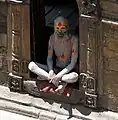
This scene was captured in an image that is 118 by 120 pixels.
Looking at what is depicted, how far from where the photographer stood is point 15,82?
10.9 metres

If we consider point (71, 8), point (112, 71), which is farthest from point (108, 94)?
point (71, 8)

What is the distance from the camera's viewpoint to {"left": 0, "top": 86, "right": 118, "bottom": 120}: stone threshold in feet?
34.2

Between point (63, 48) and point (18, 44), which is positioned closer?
point (63, 48)

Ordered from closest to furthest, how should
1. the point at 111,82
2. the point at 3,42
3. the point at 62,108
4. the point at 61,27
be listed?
1. the point at 111,82
2. the point at 61,27
3. the point at 62,108
4. the point at 3,42

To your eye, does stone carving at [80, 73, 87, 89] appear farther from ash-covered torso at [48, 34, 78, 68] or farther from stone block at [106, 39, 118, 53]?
stone block at [106, 39, 118, 53]

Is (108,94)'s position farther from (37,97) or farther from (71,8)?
(71,8)

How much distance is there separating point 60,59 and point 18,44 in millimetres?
571

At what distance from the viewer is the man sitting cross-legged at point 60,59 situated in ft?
33.8

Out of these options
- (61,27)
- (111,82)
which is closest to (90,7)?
(61,27)

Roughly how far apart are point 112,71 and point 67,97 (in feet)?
2.66

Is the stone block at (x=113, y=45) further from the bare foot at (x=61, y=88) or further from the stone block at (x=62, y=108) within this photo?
the stone block at (x=62, y=108)

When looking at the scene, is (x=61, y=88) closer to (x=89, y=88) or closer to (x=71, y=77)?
(x=71, y=77)

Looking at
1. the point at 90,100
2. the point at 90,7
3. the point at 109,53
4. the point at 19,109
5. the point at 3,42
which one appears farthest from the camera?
the point at 19,109

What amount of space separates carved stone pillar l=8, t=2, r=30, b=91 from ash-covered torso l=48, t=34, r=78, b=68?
317 mm
